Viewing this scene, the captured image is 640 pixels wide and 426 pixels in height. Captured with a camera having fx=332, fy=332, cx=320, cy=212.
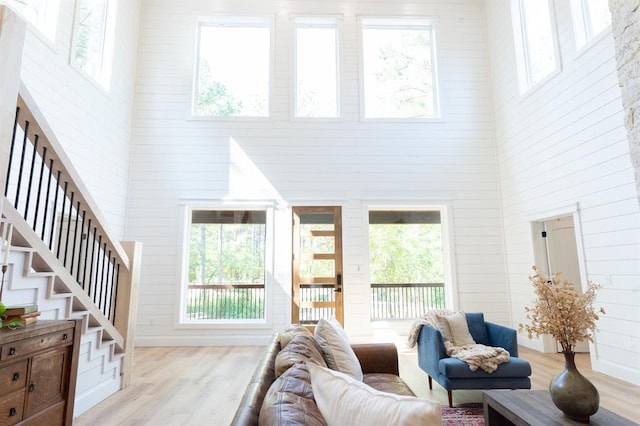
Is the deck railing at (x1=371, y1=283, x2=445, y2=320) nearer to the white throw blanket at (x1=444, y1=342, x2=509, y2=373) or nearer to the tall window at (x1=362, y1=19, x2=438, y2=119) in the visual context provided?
the white throw blanket at (x1=444, y1=342, x2=509, y2=373)

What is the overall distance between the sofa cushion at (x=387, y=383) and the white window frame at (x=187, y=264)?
3136mm

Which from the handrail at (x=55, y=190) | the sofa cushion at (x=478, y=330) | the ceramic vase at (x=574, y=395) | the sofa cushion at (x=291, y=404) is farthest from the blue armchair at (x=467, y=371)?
the handrail at (x=55, y=190)

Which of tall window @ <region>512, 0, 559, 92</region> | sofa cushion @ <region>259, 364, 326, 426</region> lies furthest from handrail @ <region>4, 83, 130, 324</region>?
tall window @ <region>512, 0, 559, 92</region>

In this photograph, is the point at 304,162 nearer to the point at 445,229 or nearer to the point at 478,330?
the point at 445,229

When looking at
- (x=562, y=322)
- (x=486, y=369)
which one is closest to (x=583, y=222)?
(x=486, y=369)

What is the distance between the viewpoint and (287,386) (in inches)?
54.9

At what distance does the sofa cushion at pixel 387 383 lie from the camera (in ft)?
7.72

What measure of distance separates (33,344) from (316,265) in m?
4.06

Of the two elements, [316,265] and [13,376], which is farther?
[316,265]

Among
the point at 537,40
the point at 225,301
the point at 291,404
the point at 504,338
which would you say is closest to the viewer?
the point at 291,404

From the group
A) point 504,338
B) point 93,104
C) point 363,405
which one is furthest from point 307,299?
point 363,405

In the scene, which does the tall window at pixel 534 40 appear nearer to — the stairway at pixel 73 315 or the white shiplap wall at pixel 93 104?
the white shiplap wall at pixel 93 104

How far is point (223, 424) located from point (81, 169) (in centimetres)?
389

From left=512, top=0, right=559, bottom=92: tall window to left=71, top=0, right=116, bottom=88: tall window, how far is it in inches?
265
